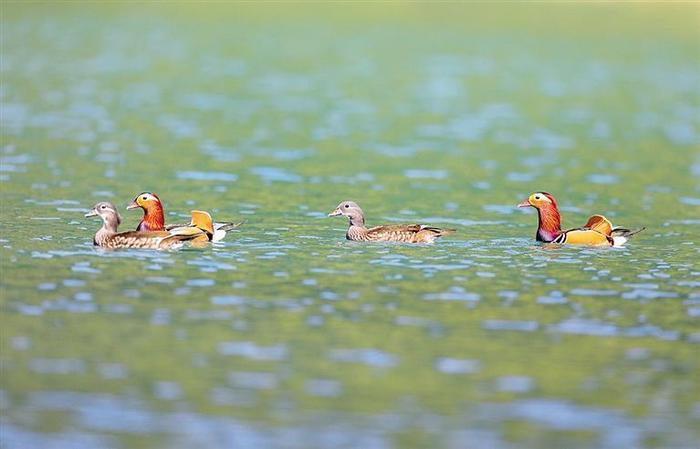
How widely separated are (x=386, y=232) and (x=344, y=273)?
→ 347 centimetres

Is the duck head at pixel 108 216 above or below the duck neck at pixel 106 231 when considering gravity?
above

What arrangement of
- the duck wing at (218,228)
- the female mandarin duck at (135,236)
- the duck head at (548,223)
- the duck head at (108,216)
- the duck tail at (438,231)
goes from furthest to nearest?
the duck head at (548,223)
the duck tail at (438,231)
the duck wing at (218,228)
the duck head at (108,216)
the female mandarin duck at (135,236)

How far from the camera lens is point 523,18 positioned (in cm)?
10962

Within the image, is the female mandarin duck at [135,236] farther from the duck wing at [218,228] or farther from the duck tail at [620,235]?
the duck tail at [620,235]

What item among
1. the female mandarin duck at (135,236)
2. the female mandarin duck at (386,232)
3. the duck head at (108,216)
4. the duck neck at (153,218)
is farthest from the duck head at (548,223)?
the duck head at (108,216)

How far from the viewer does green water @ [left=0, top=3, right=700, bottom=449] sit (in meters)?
16.1

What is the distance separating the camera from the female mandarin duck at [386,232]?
87.0 feet

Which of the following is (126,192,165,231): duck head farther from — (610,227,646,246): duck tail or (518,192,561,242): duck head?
(610,227,646,246): duck tail

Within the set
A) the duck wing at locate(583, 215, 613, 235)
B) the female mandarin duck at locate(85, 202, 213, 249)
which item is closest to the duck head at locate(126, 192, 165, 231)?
the female mandarin duck at locate(85, 202, 213, 249)

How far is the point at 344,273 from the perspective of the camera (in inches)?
923

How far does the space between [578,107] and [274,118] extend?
1317 cm

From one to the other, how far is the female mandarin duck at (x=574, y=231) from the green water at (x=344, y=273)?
1.74 ft

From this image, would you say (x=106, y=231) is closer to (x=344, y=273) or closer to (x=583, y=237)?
(x=344, y=273)

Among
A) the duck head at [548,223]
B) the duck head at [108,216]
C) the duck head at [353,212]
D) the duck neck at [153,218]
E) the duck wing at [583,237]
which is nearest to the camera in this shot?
the duck head at [108,216]
